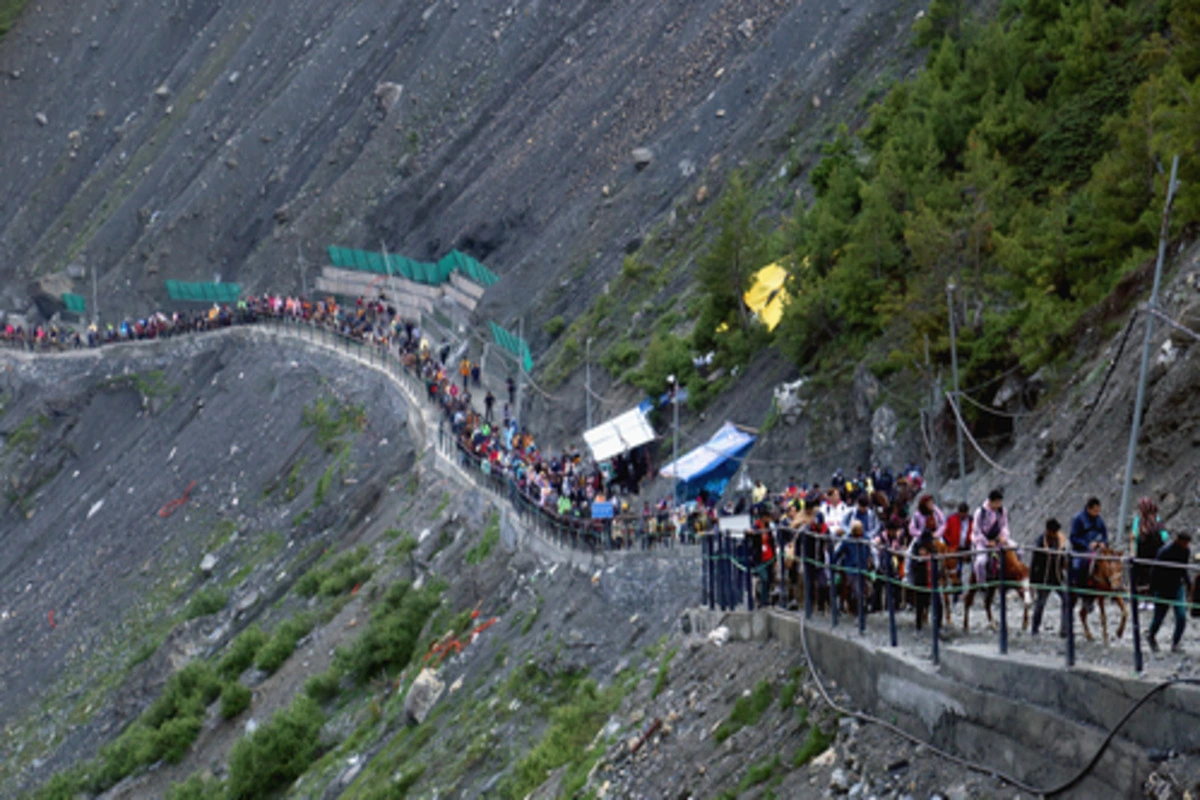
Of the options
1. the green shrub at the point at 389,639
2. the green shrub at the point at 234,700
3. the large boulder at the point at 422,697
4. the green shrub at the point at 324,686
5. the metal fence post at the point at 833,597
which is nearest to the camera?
the metal fence post at the point at 833,597

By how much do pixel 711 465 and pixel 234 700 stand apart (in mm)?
11722

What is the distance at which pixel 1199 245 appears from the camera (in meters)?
23.2

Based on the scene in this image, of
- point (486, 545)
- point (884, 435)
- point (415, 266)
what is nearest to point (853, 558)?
point (884, 435)

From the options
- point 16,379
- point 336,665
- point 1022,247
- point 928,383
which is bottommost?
point 336,665

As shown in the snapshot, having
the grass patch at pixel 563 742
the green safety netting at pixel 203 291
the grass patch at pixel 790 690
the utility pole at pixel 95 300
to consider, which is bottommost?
the grass patch at pixel 563 742

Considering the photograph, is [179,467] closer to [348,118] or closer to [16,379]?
[16,379]

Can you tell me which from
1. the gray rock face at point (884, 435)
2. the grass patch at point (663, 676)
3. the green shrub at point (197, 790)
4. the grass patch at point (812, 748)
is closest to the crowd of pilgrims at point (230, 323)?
the green shrub at point (197, 790)

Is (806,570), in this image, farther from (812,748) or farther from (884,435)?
(884,435)

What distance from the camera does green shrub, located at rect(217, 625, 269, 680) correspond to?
122 feet

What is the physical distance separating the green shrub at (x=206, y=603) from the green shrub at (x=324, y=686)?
9.79m

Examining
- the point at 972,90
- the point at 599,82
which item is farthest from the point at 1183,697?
the point at 599,82

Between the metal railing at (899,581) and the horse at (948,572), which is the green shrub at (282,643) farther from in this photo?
the horse at (948,572)

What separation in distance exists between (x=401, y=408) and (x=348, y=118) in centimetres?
3654

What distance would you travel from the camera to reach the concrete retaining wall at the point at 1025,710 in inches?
405
